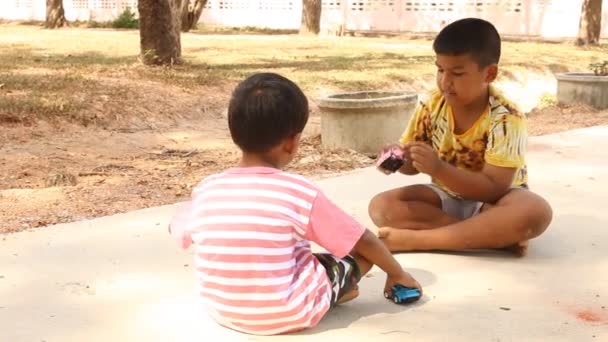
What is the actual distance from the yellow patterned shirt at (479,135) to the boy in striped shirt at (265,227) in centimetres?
94

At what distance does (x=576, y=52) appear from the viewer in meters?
15.2

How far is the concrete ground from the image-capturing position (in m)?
2.62

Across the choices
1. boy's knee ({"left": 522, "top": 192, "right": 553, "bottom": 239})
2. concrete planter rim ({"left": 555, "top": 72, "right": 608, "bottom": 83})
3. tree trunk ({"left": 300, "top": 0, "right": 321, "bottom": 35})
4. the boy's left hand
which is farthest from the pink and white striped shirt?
tree trunk ({"left": 300, "top": 0, "right": 321, "bottom": 35})

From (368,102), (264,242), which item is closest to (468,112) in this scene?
(264,242)

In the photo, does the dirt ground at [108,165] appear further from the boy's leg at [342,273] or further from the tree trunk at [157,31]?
the tree trunk at [157,31]

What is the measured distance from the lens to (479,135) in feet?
11.1

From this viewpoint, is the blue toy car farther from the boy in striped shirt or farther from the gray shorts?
the gray shorts

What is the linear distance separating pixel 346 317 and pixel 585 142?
4.10 metres

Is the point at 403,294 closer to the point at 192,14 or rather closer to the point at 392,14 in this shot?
the point at 392,14

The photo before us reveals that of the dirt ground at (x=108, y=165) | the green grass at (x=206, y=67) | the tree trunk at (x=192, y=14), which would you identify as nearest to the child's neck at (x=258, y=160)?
the dirt ground at (x=108, y=165)

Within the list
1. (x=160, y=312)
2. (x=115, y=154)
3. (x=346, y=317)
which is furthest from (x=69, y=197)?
(x=346, y=317)

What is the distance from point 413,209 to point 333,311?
0.87 meters

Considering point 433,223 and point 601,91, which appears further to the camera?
point 601,91

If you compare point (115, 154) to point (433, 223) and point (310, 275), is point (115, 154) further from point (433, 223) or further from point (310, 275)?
point (310, 275)
